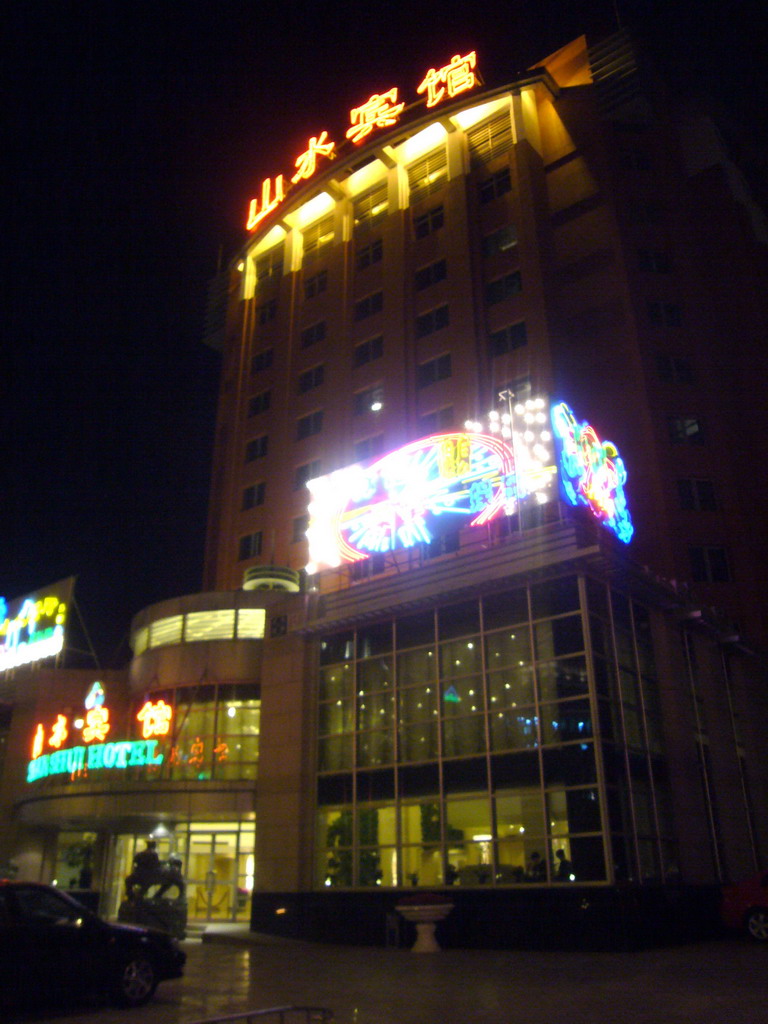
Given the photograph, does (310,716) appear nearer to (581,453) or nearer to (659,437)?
(581,453)

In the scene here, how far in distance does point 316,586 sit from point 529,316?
16.8 meters

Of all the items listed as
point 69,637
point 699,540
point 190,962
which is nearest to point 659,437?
point 699,540

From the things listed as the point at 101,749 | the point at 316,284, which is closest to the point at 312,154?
the point at 316,284

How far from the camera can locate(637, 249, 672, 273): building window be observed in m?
40.1

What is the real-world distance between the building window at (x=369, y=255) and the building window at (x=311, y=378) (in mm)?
6086

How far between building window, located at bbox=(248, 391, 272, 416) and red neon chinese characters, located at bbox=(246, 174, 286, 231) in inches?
460

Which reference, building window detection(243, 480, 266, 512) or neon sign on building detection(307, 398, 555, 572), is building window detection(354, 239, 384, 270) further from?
neon sign on building detection(307, 398, 555, 572)

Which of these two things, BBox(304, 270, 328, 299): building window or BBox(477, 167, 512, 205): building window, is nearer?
BBox(477, 167, 512, 205): building window

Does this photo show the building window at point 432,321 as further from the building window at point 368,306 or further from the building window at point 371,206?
the building window at point 371,206

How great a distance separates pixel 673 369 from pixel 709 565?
9388 mm

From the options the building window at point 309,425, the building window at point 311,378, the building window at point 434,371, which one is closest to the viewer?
the building window at point 434,371

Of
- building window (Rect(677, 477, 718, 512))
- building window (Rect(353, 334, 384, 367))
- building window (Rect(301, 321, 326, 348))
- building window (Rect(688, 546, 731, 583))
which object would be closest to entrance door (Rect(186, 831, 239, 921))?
building window (Rect(688, 546, 731, 583))

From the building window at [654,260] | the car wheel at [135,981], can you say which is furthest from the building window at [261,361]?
the car wheel at [135,981]

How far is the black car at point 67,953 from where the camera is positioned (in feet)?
37.1
